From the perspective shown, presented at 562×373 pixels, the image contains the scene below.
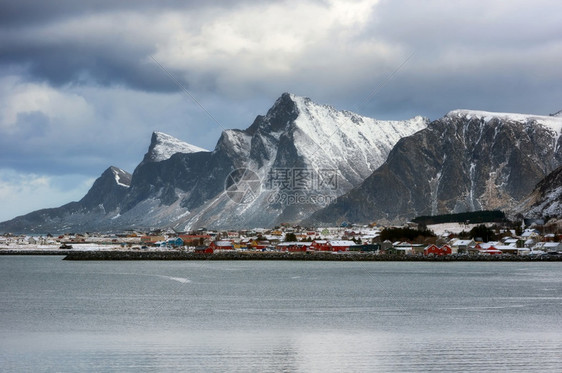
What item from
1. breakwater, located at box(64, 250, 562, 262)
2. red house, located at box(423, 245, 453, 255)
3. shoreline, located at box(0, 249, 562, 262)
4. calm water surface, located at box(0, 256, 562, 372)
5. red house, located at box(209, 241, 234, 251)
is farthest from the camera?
red house, located at box(209, 241, 234, 251)

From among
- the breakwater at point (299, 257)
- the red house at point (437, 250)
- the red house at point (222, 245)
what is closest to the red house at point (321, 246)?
the breakwater at point (299, 257)

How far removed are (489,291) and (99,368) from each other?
50278 mm

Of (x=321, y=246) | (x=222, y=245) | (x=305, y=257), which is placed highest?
(x=222, y=245)

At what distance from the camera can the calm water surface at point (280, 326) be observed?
123ft

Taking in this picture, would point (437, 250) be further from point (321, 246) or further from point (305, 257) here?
→ point (321, 246)

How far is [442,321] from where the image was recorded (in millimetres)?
52938

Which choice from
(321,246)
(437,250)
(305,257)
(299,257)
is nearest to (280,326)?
(305,257)

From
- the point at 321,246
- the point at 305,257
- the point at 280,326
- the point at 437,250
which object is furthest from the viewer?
the point at 321,246

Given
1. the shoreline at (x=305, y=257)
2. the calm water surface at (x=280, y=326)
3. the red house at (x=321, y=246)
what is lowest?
the calm water surface at (x=280, y=326)

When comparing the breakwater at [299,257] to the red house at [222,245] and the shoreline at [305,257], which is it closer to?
the shoreline at [305,257]

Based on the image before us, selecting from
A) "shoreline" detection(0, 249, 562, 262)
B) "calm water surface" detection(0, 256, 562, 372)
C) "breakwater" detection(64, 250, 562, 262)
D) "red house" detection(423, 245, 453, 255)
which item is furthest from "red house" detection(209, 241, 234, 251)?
"calm water surface" detection(0, 256, 562, 372)

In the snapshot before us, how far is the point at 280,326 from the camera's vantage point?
50219 millimetres

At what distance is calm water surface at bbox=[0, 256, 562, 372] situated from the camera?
1475 inches

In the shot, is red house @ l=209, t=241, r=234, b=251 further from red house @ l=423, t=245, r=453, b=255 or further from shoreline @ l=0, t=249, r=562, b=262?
red house @ l=423, t=245, r=453, b=255
